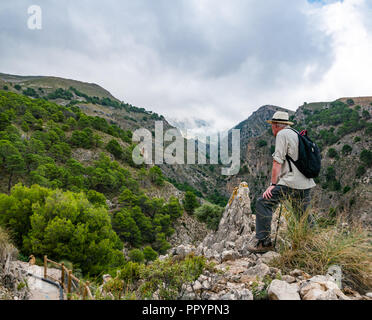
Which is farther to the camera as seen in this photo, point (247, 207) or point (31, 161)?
point (31, 161)

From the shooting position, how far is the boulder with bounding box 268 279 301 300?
89.4 inches

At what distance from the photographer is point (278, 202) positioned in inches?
135

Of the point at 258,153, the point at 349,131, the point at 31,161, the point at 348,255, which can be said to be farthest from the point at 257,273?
the point at 258,153

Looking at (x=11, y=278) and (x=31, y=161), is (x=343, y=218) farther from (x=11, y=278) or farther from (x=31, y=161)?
(x=31, y=161)

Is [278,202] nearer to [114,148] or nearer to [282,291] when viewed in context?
[282,291]

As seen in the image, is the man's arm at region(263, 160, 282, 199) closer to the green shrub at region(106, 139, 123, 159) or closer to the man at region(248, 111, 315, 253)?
the man at region(248, 111, 315, 253)

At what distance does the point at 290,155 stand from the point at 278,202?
2.43 feet

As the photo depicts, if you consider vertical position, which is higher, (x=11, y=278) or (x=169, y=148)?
(x=169, y=148)

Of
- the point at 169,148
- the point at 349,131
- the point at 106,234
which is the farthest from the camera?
the point at 169,148

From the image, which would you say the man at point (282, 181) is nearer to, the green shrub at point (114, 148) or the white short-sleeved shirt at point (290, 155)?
the white short-sleeved shirt at point (290, 155)

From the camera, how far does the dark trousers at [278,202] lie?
3.32 meters

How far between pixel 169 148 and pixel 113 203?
49097 mm

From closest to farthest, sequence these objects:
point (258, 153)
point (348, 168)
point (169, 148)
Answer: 1. point (348, 168)
2. point (258, 153)
3. point (169, 148)
